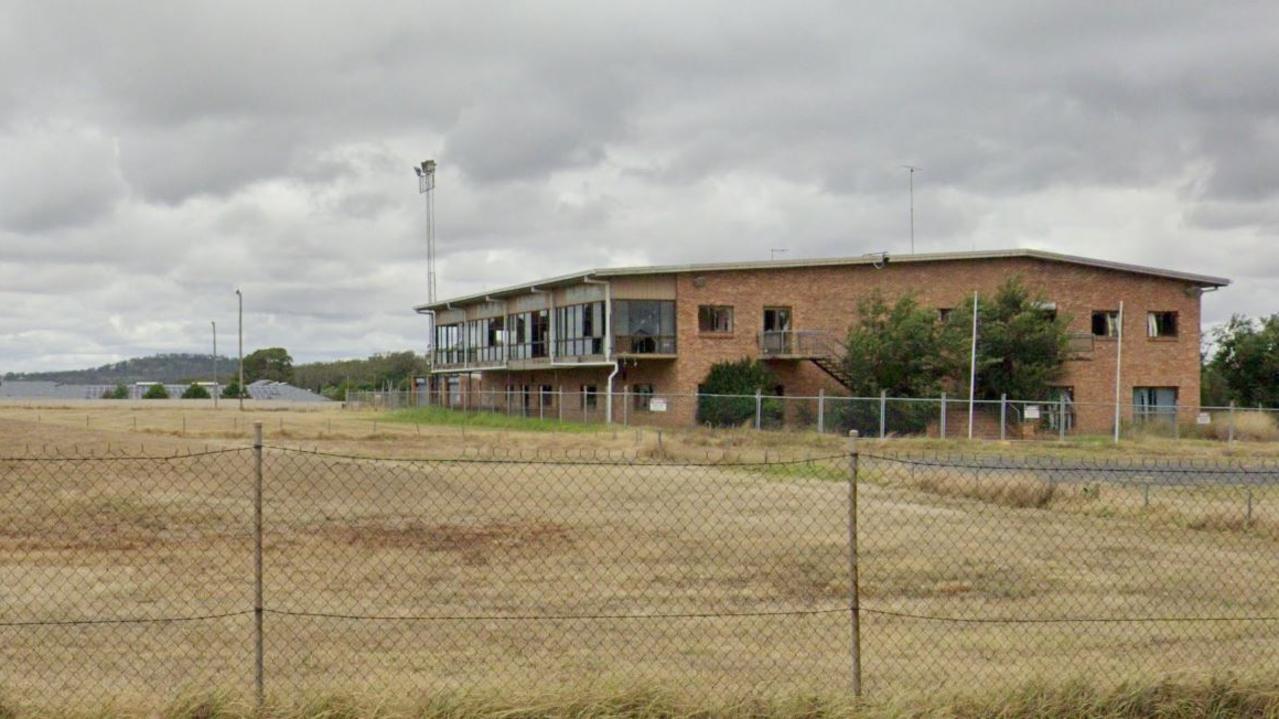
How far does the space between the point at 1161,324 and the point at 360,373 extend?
4932 inches

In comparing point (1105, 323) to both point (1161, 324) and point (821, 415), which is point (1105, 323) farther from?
point (821, 415)

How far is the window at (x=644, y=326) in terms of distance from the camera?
5103 centimetres

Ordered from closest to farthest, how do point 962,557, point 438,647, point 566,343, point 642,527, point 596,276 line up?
point 438,647
point 962,557
point 642,527
point 596,276
point 566,343

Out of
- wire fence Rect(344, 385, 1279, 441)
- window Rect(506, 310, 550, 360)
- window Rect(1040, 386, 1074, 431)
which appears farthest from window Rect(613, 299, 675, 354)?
window Rect(1040, 386, 1074, 431)

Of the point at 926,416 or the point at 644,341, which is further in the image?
the point at 644,341

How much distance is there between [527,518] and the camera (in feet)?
60.4

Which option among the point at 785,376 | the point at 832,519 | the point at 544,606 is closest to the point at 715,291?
the point at 785,376

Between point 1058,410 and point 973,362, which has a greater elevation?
point 973,362

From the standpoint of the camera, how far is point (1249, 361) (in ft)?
198

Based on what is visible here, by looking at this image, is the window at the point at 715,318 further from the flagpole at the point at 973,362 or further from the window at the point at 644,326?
the flagpole at the point at 973,362

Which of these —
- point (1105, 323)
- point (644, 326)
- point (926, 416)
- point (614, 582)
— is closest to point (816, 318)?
point (644, 326)

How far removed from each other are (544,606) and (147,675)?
418cm

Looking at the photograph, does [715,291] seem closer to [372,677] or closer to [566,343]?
[566,343]

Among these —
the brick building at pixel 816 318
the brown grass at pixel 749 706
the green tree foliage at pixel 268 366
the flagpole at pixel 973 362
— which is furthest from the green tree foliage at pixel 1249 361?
the green tree foliage at pixel 268 366
